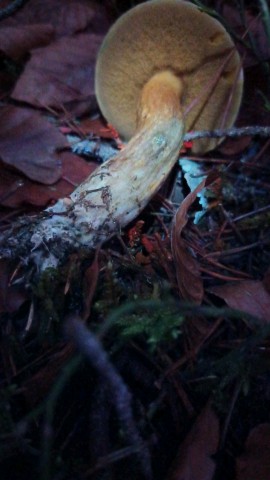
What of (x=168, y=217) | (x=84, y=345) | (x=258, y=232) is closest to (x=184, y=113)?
(x=168, y=217)

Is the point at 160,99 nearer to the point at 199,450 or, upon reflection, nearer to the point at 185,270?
the point at 185,270

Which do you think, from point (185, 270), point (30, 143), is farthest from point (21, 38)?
point (185, 270)

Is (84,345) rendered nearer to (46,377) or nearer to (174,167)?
(46,377)

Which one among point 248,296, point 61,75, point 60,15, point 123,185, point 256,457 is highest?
point 60,15

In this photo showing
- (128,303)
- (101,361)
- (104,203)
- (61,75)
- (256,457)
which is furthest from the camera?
(61,75)

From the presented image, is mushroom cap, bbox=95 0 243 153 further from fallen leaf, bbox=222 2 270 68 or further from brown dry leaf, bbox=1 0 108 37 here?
brown dry leaf, bbox=1 0 108 37

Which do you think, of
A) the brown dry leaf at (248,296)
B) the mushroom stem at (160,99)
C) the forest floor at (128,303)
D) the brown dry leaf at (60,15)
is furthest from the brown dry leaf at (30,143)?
the brown dry leaf at (248,296)

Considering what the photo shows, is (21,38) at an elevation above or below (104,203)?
above
